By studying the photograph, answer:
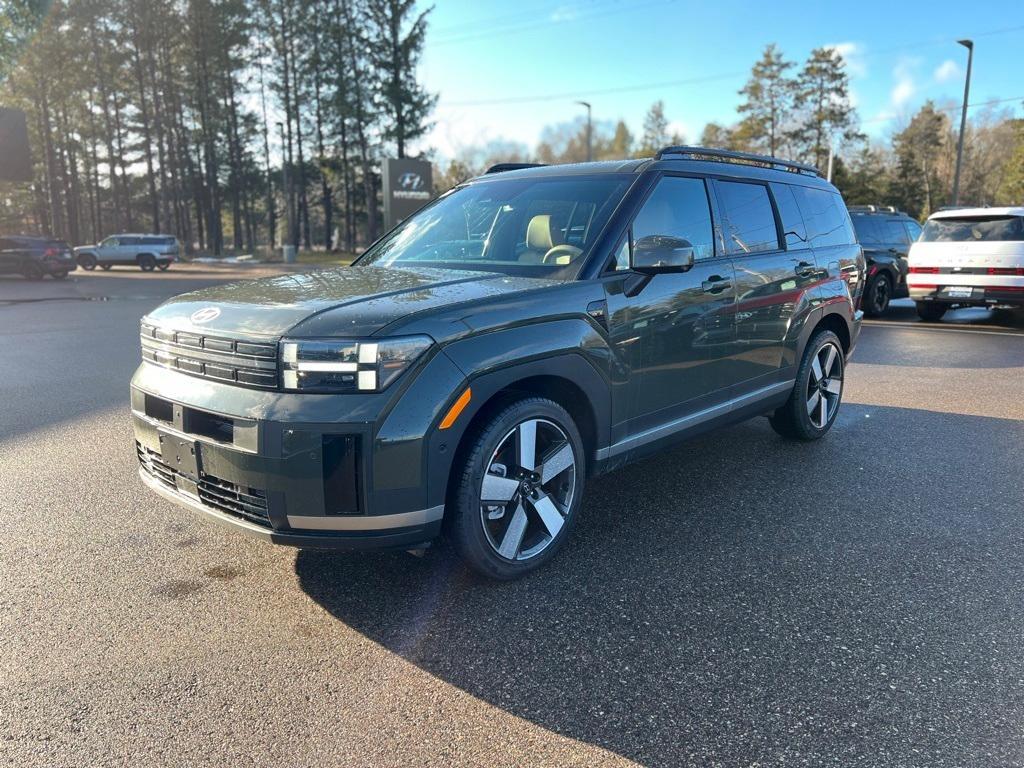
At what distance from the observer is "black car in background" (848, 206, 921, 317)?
1333 cm

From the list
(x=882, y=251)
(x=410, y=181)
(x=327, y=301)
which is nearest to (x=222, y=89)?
(x=410, y=181)

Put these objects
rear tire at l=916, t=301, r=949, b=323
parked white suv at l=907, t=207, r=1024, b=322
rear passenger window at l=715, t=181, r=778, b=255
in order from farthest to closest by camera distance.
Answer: rear tire at l=916, t=301, r=949, b=323
parked white suv at l=907, t=207, r=1024, b=322
rear passenger window at l=715, t=181, r=778, b=255

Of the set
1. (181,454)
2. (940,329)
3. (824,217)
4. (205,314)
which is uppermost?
(824,217)

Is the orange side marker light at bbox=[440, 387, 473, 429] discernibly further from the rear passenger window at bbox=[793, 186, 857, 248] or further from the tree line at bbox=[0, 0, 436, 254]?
the tree line at bbox=[0, 0, 436, 254]

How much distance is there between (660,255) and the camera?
344 centimetres

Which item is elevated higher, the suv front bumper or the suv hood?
the suv hood

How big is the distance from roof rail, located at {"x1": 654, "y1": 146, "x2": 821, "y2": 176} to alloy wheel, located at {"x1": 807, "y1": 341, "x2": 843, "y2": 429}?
1.36 m

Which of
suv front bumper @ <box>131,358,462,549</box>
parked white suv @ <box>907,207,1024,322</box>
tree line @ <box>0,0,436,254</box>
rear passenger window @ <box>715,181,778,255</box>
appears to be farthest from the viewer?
tree line @ <box>0,0,436,254</box>

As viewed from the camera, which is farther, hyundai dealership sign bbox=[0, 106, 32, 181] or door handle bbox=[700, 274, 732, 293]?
hyundai dealership sign bbox=[0, 106, 32, 181]

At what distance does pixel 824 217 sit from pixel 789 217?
0.67 metres

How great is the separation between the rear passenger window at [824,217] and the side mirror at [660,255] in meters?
2.19

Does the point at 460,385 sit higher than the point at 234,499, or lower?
higher

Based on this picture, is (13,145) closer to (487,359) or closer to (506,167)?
(506,167)

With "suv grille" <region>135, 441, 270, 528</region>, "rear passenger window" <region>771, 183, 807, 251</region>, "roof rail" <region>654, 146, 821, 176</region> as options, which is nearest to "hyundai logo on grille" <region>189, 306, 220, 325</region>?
"suv grille" <region>135, 441, 270, 528</region>
